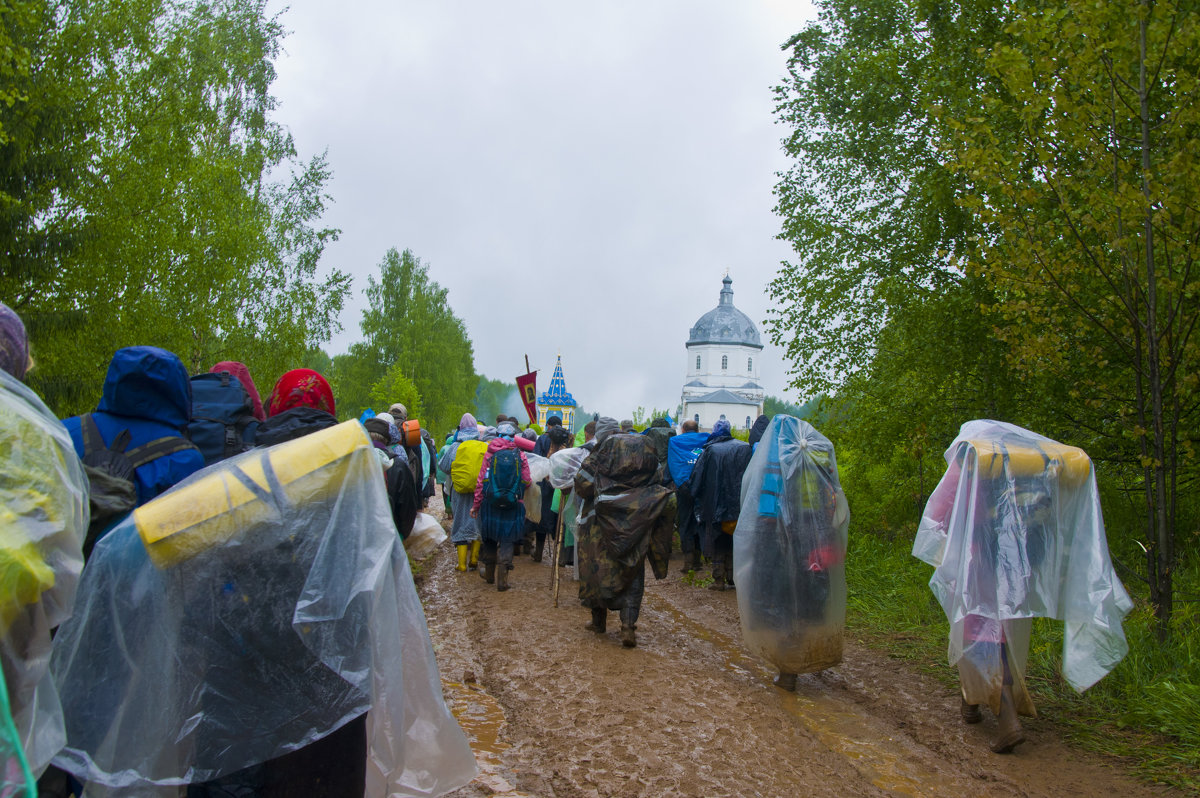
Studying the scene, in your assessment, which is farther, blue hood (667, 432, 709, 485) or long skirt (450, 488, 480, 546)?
blue hood (667, 432, 709, 485)

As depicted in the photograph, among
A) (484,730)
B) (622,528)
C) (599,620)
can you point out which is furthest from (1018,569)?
(599,620)

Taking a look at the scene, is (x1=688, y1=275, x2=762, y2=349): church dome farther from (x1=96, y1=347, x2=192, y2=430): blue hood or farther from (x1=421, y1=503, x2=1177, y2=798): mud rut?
(x1=96, y1=347, x2=192, y2=430): blue hood

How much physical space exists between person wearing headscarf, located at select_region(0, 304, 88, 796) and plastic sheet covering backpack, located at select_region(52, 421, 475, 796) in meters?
0.34

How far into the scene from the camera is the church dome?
9556 centimetres

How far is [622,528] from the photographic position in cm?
772

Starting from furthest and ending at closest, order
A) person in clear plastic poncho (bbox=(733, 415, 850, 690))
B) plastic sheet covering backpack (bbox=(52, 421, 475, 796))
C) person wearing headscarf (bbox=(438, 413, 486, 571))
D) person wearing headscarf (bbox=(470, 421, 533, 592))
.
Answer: person wearing headscarf (bbox=(438, 413, 486, 571)), person wearing headscarf (bbox=(470, 421, 533, 592)), person in clear plastic poncho (bbox=(733, 415, 850, 690)), plastic sheet covering backpack (bbox=(52, 421, 475, 796))

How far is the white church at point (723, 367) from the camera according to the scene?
93.3m

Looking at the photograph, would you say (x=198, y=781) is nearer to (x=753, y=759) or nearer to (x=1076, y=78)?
(x=753, y=759)

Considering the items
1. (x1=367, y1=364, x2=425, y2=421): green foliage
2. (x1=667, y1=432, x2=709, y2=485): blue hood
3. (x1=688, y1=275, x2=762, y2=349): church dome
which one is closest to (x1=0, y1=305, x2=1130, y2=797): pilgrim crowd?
(x1=667, y1=432, x2=709, y2=485): blue hood

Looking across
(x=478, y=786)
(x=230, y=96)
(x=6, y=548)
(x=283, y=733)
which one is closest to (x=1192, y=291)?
(x=478, y=786)

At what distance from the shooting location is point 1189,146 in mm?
6266

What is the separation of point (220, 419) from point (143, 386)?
448 millimetres

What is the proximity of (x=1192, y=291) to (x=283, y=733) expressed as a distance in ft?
20.9

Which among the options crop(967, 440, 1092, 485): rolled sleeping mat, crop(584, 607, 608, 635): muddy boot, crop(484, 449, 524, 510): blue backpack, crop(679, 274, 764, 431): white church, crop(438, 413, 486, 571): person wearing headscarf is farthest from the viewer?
crop(679, 274, 764, 431): white church
